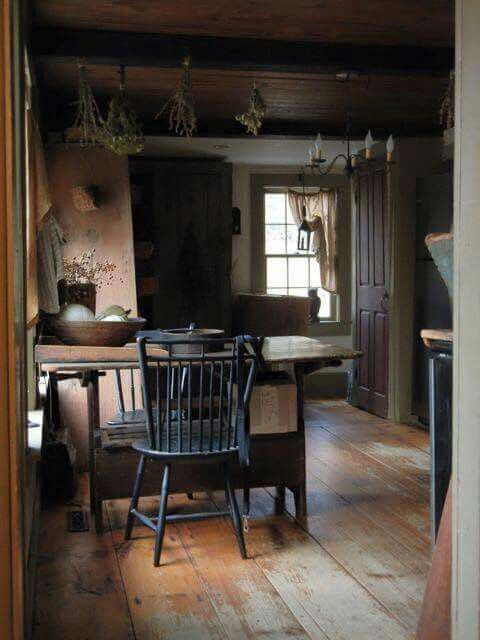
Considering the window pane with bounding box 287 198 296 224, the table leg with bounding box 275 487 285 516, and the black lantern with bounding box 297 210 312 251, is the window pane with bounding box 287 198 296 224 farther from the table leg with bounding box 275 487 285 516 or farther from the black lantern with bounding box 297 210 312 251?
the table leg with bounding box 275 487 285 516

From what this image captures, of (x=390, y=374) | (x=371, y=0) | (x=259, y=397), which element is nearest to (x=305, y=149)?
(x=390, y=374)

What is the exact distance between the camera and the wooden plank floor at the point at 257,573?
276cm

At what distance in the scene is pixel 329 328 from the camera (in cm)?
868

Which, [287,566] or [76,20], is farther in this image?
[76,20]

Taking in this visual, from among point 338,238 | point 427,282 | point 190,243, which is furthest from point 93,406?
point 338,238

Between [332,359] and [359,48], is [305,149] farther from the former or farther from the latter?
[332,359]

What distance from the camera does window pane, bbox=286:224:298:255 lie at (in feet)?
28.5

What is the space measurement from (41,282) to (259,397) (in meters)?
1.39

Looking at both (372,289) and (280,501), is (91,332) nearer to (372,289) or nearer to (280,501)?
(280,501)

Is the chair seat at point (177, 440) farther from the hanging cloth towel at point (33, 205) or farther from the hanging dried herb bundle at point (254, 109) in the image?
the hanging dried herb bundle at point (254, 109)

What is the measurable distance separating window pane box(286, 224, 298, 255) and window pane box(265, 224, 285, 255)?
0.07m

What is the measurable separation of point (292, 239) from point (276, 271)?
0.40 metres

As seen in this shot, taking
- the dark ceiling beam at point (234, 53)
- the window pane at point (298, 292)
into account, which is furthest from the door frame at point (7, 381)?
the window pane at point (298, 292)

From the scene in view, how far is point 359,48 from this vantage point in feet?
15.3
